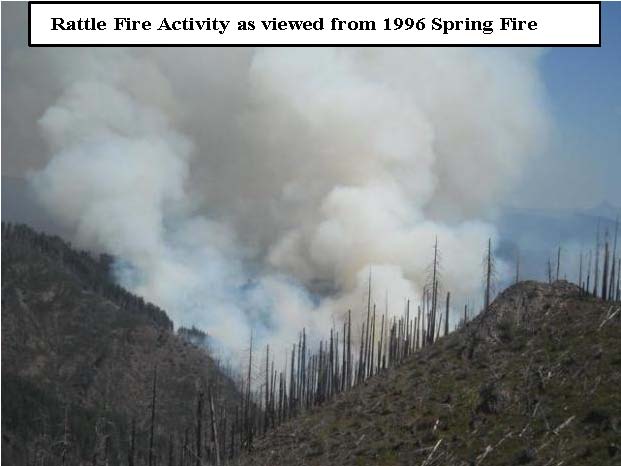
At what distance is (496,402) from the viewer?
5747 cm

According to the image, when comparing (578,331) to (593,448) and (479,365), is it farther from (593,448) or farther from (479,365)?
(593,448)

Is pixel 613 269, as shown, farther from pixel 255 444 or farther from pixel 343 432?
pixel 255 444

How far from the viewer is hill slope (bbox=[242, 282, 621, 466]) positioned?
1946 inches

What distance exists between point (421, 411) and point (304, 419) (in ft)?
65.7

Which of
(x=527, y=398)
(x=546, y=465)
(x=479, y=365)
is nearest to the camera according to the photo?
(x=546, y=465)

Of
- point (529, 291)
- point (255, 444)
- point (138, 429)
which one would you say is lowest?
point (138, 429)

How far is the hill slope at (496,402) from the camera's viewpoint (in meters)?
49.4

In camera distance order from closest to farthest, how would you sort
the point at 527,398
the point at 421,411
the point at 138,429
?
the point at 527,398
the point at 421,411
the point at 138,429

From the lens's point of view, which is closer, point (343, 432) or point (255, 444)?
point (343, 432)

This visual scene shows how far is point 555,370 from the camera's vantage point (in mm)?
59750

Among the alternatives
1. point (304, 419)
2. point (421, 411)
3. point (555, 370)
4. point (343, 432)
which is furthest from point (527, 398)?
point (304, 419)

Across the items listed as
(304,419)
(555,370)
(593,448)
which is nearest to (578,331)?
(555,370)

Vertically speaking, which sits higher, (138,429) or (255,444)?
(255,444)

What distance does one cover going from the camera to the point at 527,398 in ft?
185
